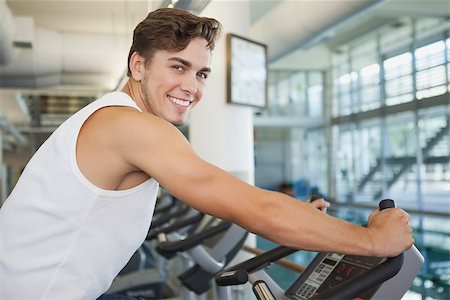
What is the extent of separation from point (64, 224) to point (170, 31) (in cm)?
49

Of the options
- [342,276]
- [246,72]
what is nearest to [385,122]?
[246,72]

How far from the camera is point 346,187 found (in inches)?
570

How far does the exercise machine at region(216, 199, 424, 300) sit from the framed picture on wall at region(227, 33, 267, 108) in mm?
1732

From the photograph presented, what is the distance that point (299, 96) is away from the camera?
1573 cm

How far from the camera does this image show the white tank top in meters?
1.08

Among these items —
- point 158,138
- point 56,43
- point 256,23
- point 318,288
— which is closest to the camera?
point 158,138

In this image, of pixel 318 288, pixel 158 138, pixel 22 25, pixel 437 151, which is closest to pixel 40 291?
pixel 158 138

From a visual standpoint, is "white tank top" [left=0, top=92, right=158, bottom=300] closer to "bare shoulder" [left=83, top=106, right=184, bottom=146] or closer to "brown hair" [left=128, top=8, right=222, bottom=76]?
"bare shoulder" [left=83, top=106, right=184, bottom=146]

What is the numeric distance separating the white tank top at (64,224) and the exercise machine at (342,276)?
0.97ft

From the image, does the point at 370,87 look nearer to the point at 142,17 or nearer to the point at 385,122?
the point at 385,122

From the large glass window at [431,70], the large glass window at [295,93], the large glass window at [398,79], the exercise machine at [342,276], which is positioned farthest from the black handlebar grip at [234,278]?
the large glass window at [295,93]

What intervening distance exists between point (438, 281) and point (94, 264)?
15.7ft

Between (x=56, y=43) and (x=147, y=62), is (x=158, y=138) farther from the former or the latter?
(x=56, y=43)

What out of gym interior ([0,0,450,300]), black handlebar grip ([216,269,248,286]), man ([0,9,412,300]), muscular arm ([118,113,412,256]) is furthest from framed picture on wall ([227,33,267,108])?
muscular arm ([118,113,412,256])
